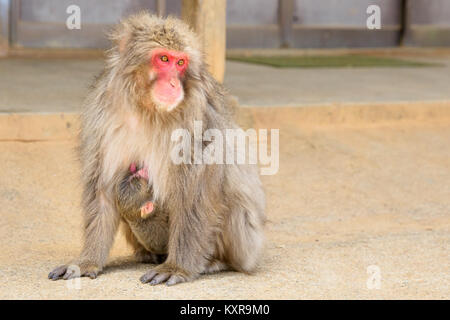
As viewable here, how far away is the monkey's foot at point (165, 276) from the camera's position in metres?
4.31

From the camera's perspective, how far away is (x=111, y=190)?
4430 millimetres

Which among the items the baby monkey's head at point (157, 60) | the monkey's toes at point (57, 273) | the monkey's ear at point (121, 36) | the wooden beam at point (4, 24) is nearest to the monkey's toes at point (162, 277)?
the monkey's toes at point (57, 273)

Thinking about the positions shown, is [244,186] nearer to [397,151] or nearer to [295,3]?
[397,151]

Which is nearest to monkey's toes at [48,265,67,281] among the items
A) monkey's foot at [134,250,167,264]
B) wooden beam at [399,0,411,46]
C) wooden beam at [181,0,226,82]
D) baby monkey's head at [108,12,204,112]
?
monkey's foot at [134,250,167,264]

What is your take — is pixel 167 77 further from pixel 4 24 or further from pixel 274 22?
pixel 274 22

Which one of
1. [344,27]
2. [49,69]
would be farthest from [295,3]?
[49,69]

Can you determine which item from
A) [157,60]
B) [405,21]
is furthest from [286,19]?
[157,60]

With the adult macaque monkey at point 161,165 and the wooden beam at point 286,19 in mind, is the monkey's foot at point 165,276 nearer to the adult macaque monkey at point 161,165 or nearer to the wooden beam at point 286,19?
the adult macaque monkey at point 161,165

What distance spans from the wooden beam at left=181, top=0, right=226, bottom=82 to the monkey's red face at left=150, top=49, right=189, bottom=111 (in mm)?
3074

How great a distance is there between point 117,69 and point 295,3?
8.38 metres

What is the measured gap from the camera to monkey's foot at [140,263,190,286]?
4305 mm

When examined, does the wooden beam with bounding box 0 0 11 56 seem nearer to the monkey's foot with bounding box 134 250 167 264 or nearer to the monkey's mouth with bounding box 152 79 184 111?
the monkey's foot with bounding box 134 250 167 264

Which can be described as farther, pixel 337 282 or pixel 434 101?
pixel 434 101
